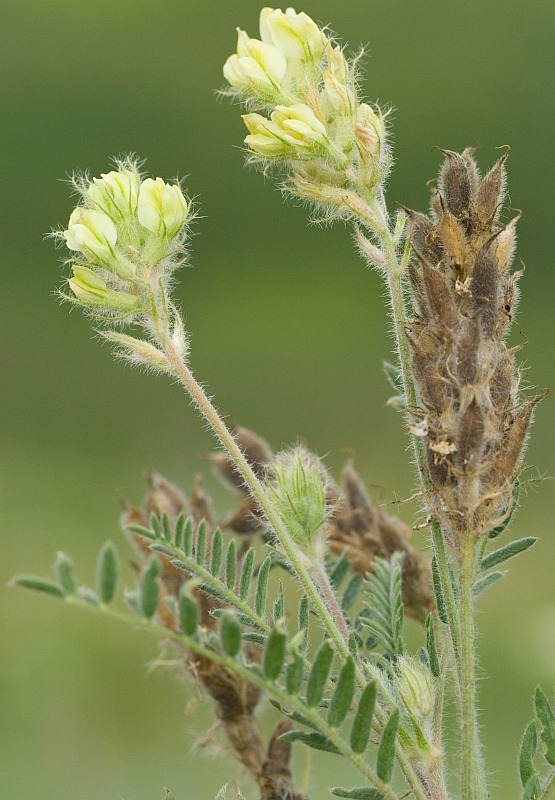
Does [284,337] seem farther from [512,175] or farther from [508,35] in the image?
[508,35]

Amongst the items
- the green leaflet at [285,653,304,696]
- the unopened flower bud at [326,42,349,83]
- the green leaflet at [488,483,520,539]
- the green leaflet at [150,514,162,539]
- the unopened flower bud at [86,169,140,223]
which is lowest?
the green leaflet at [285,653,304,696]

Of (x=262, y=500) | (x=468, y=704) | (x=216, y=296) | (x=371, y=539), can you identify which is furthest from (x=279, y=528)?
(x=216, y=296)

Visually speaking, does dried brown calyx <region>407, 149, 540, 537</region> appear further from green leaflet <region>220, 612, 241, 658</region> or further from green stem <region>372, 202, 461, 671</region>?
green leaflet <region>220, 612, 241, 658</region>

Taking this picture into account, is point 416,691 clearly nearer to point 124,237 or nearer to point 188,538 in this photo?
point 188,538

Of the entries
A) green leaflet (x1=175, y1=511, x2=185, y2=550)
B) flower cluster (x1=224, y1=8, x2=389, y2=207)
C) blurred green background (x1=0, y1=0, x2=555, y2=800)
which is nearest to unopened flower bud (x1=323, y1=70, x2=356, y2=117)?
flower cluster (x1=224, y1=8, x2=389, y2=207)

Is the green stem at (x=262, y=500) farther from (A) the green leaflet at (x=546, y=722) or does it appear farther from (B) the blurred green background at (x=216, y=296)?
(B) the blurred green background at (x=216, y=296)

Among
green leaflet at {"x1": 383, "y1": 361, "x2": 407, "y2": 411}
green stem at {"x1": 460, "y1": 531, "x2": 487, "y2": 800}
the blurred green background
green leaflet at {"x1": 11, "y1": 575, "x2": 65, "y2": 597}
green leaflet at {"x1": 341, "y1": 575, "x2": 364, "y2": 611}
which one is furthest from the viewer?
the blurred green background

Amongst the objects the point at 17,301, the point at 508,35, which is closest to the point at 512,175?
the point at 508,35
